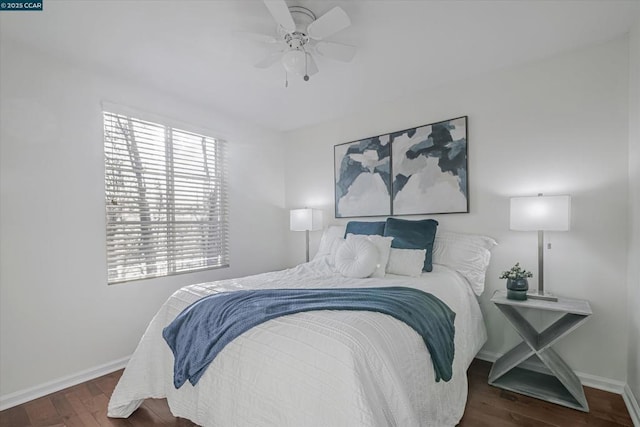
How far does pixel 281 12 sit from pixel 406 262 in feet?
6.40

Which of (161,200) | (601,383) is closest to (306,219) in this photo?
(161,200)

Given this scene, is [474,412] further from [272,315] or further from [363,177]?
[363,177]

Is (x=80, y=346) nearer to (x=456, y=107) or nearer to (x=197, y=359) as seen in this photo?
(x=197, y=359)

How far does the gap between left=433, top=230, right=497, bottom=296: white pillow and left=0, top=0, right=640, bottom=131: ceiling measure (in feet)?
4.81

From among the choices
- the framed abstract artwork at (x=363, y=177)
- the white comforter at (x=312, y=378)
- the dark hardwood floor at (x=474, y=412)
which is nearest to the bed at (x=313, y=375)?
the white comforter at (x=312, y=378)

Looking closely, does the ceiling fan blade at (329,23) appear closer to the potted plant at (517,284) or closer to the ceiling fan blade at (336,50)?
the ceiling fan blade at (336,50)

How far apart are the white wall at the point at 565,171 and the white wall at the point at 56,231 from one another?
3.07m

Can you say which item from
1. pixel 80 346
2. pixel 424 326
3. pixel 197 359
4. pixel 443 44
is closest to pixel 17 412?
pixel 80 346

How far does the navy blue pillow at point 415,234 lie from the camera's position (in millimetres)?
2654

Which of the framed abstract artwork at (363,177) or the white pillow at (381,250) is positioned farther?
the framed abstract artwork at (363,177)

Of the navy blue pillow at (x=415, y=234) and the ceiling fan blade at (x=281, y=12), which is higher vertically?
the ceiling fan blade at (x=281, y=12)

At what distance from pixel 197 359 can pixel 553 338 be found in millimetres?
2291

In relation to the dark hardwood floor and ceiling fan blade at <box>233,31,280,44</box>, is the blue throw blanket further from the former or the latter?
ceiling fan blade at <box>233,31,280,44</box>

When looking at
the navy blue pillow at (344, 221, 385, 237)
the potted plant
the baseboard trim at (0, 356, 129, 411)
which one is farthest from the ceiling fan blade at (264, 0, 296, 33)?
the baseboard trim at (0, 356, 129, 411)
